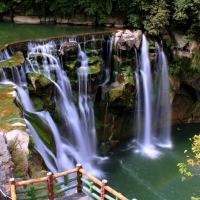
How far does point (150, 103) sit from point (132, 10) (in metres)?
5.84

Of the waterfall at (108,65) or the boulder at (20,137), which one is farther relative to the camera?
the waterfall at (108,65)

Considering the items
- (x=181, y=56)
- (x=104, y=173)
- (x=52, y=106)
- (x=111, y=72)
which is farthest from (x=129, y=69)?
(x=104, y=173)

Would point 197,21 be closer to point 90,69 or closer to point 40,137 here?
point 90,69

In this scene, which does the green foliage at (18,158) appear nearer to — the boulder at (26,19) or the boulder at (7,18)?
the boulder at (26,19)

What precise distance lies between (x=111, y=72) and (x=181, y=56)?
3.92 metres

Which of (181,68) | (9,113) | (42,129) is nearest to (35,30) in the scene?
(181,68)

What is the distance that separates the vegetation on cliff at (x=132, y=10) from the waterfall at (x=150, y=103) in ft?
5.22

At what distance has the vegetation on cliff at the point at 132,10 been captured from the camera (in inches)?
500

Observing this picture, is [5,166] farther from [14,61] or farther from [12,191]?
[14,61]

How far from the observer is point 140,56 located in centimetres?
1248

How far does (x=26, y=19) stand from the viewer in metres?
19.1

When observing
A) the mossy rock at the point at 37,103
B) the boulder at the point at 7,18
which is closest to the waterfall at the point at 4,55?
the mossy rock at the point at 37,103

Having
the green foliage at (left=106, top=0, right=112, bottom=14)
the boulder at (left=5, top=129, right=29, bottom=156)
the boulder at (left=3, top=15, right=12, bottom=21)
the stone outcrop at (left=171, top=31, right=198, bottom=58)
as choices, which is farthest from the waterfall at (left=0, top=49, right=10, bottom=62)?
the boulder at (left=3, top=15, right=12, bottom=21)

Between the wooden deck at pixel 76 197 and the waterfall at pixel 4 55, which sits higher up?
the waterfall at pixel 4 55
